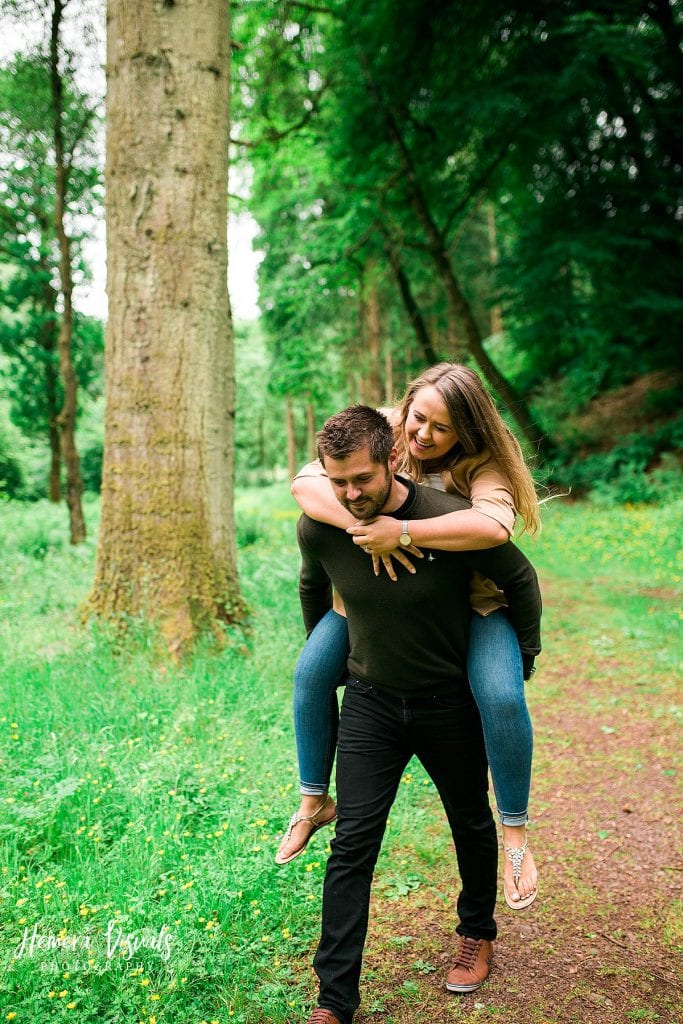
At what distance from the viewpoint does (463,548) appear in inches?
94.9

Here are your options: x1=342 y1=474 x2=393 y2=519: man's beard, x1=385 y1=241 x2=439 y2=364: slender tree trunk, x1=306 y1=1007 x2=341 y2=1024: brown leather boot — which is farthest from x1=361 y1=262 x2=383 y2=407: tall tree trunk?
x1=306 y1=1007 x2=341 y2=1024: brown leather boot

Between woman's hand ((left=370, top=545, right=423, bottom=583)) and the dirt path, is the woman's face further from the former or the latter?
the dirt path

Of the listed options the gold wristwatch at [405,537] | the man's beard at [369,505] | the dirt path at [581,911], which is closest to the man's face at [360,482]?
the man's beard at [369,505]

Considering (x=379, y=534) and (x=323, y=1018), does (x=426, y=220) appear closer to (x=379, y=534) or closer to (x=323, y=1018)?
(x=379, y=534)

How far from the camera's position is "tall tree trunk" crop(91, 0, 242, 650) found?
538cm

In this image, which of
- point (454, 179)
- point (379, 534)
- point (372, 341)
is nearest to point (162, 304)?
point (379, 534)

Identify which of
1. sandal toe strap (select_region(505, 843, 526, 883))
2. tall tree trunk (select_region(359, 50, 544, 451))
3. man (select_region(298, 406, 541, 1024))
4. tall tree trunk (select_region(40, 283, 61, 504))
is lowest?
sandal toe strap (select_region(505, 843, 526, 883))

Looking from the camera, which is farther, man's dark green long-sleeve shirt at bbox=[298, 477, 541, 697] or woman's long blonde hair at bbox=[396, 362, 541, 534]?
woman's long blonde hair at bbox=[396, 362, 541, 534]

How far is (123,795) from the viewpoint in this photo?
3730mm

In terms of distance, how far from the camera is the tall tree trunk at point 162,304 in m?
5.38

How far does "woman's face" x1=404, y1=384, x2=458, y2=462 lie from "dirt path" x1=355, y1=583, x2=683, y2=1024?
2.12 m

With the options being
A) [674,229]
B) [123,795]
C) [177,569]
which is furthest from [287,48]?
[123,795]

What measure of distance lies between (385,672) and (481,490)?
71 centimetres

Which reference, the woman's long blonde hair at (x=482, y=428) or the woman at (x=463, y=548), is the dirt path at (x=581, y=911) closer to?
the woman at (x=463, y=548)
